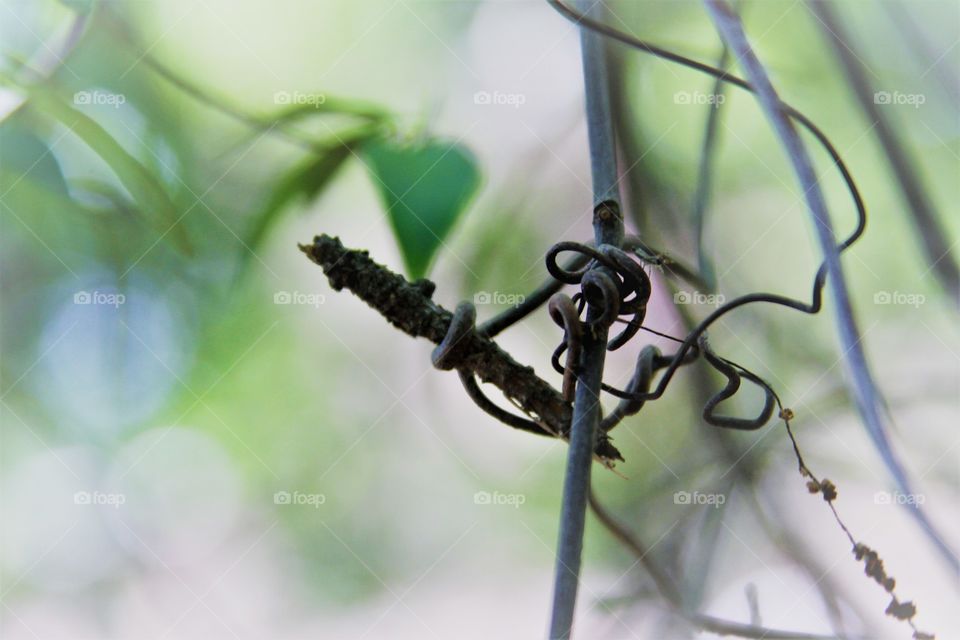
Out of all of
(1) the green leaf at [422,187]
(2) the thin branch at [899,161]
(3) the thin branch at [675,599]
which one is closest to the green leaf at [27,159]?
(1) the green leaf at [422,187]

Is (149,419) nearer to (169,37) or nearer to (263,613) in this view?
(263,613)

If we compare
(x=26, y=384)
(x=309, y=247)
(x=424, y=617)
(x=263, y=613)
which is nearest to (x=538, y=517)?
(x=424, y=617)

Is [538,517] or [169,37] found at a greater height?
[169,37]

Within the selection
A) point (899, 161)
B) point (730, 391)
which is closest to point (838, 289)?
point (730, 391)

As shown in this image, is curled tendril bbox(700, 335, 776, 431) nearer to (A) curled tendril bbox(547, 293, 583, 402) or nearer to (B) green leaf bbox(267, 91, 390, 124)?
(A) curled tendril bbox(547, 293, 583, 402)

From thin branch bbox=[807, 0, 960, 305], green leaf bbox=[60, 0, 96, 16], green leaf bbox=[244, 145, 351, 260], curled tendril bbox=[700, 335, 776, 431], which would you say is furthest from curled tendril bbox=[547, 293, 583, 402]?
green leaf bbox=[60, 0, 96, 16]

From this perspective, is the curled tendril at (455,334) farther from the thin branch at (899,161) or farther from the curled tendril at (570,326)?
the thin branch at (899,161)
